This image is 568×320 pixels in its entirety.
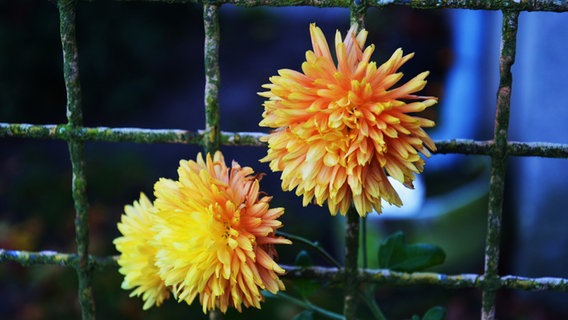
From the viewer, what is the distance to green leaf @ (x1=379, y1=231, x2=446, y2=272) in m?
1.24

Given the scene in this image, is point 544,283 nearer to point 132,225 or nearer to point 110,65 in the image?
point 132,225

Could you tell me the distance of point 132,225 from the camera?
1.19m

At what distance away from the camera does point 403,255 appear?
1.24m

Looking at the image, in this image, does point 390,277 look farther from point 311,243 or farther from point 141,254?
point 141,254

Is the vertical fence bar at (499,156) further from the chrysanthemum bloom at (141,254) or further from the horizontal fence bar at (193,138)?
the chrysanthemum bloom at (141,254)

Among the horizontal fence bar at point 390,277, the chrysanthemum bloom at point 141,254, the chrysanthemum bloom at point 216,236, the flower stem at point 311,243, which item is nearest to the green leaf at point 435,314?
the horizontal fence bar at point 390,277

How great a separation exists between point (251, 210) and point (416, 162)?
8.8 inches

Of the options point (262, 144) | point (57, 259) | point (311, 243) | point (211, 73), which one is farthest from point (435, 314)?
point (57, 259)

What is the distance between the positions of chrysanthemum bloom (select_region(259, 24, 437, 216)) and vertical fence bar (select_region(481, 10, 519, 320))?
0.54 ft

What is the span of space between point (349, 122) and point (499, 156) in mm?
282

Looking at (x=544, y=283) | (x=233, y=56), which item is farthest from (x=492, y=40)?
(x=544, y=283)

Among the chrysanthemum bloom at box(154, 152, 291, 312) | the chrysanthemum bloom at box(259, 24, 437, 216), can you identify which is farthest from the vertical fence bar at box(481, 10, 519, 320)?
the chrysanthemum bloom at box(154, 152, 291, 312)

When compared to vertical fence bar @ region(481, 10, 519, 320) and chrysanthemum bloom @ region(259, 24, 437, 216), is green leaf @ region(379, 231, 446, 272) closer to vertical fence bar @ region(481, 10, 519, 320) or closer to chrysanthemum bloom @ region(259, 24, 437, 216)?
vertical fence bar @ region(481, 10, 519, 320)

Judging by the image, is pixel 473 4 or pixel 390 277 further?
Result: pixel 390 277
